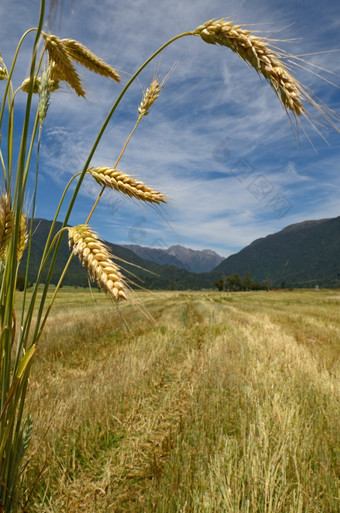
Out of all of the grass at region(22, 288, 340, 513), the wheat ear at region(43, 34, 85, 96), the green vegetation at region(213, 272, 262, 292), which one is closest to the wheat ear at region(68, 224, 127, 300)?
the grass at region(22, 288, 340, 513)

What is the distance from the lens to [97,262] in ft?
3.86

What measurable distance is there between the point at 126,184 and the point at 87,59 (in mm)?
992

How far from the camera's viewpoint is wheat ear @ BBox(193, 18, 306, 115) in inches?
55.4

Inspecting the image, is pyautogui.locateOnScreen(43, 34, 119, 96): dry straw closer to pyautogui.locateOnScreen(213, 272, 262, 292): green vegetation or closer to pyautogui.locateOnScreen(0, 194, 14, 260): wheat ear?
pyautogui.locateOnScreen(0, 194, 14, 260): wheat ear

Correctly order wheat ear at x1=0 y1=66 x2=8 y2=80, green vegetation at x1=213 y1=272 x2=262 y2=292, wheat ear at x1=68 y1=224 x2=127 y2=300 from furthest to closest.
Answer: green vegetation at x1=213 y1=272 x2=262 y2=292
wheat ear at x1=0 y1=66 x2=8 y2=80
wheat ear at x1=68 y1=224 x2=127 y2=300

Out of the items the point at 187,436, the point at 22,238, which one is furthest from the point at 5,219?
the point at 187,436

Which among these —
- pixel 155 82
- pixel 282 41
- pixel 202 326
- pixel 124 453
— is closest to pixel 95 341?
pixel 202 326

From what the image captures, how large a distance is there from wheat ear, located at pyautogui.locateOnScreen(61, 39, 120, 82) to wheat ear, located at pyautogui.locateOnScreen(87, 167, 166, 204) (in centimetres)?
83

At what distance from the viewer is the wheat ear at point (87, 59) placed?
5.53ft

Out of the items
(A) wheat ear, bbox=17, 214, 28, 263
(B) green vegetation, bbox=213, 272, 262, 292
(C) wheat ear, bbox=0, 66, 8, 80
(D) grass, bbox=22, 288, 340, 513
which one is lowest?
(B) green vegetation, bbox=213, 272, 262, 292

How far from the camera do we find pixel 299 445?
2443mm

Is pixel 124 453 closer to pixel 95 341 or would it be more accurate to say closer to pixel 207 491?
pixel 207 491

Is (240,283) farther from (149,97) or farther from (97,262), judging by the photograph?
(97,262)

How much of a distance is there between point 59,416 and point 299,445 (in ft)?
7.86
